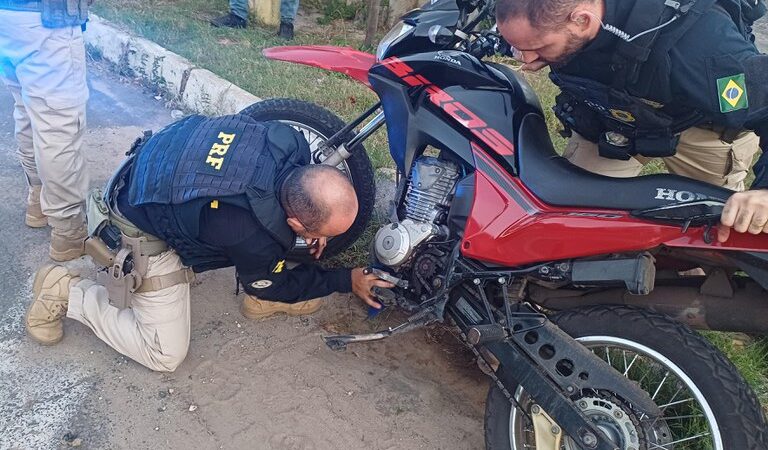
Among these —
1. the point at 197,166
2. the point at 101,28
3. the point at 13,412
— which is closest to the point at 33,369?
the point at 13,412

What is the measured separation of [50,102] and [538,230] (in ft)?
7.32

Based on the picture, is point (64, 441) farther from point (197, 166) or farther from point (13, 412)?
point (197, 166)

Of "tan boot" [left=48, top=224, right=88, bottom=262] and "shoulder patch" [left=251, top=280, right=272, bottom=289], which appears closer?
"shoulder patch" [left=251, top=280, right=272, bottom=289]

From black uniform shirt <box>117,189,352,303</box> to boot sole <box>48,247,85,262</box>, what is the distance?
0.83 m

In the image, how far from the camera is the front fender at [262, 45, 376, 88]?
103 inches

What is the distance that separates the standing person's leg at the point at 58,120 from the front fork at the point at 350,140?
3.95 feet

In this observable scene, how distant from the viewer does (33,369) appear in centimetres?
266

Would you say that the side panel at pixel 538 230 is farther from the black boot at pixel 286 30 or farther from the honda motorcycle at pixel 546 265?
the black boot at pixel 286 30

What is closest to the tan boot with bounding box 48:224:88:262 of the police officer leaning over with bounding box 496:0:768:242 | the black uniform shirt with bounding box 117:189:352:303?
the black uniform shirt with bounding box 117:189:352:303

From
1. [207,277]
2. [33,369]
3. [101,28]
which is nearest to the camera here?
[33,369]

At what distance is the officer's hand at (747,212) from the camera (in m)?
1.76

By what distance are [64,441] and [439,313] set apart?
1.41 meters

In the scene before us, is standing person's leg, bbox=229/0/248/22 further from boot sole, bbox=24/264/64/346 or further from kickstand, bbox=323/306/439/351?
kickstand, bbox=323/306/439/351

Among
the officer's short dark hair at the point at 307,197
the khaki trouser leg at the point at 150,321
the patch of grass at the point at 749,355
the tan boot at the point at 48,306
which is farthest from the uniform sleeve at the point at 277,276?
the patch of grass at the point at 749,355
